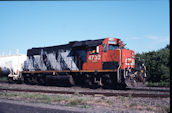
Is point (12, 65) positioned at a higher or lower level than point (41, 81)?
higher

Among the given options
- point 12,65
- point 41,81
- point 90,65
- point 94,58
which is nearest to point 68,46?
point 90,65

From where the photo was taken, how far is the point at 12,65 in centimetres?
2338

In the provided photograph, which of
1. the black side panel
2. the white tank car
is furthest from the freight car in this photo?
the white tank car

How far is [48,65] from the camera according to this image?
61.7 ft

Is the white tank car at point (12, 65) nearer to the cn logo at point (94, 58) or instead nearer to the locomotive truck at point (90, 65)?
the locomotive truck at point (90, 65)

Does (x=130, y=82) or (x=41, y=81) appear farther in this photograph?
(x=41, y=81)

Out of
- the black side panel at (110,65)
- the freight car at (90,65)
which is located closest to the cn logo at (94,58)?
the freight car at (90,65)

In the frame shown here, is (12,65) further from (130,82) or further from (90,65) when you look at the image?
(130,82)

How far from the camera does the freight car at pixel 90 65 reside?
14.1 meters

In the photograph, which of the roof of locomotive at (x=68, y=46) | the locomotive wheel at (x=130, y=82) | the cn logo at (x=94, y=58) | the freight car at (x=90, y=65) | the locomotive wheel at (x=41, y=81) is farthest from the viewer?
the locomotive wheel at (x=41, y=81)

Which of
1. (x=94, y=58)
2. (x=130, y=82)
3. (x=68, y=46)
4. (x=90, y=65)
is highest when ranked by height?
(x=68, y=46)

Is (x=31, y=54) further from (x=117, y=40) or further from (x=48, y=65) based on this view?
(x=117, y=40)

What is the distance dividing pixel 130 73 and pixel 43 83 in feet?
29.5

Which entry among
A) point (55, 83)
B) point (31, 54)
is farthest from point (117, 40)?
point (31, 54)
